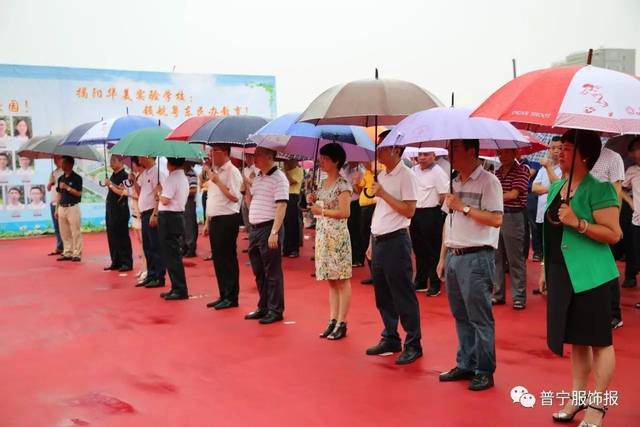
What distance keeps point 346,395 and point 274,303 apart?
1947 millimetres

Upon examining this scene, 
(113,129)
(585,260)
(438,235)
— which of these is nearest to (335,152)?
(585,260)

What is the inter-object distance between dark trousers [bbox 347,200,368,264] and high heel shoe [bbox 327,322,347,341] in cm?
341

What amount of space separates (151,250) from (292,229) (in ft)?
9.38

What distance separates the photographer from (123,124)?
717cm

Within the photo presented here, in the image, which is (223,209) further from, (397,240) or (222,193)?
(397,240)

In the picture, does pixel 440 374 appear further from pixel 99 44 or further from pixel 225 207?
pixel 99 44

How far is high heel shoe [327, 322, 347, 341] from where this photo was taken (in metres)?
5.04

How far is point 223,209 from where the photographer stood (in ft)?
19.5

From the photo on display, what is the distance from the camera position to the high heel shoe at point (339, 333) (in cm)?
504

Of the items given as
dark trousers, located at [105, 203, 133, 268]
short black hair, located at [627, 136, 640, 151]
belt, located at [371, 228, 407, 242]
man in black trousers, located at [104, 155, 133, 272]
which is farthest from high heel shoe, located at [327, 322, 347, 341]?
dark trousers, located at [105, 203, 133, 268]

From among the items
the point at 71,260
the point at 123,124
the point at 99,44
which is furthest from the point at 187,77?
the point at 123,124

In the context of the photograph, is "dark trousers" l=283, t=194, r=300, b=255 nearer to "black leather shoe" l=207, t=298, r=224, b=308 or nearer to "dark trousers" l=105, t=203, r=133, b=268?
"dark trousers" l=105, t=203, r=133, b=268

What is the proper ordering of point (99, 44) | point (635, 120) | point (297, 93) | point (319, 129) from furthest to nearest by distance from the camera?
point (297, 93) < point (99, 44) < point (319, 129) < point (635, 120)

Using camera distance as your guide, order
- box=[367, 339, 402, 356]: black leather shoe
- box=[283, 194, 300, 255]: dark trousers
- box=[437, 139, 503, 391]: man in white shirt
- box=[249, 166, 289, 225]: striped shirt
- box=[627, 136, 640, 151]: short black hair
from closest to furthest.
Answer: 1. box=[437, 139, 503, 391]: man in white shirt
2. box=[367, 339, 402, 356]: black leather shoe
3. box=[627, 136, 640, 151]: short black hair
4. box=[249, 166, 289, 225]: striped shirt
5. box=[283, 194, 300, 255]: dark trousers
